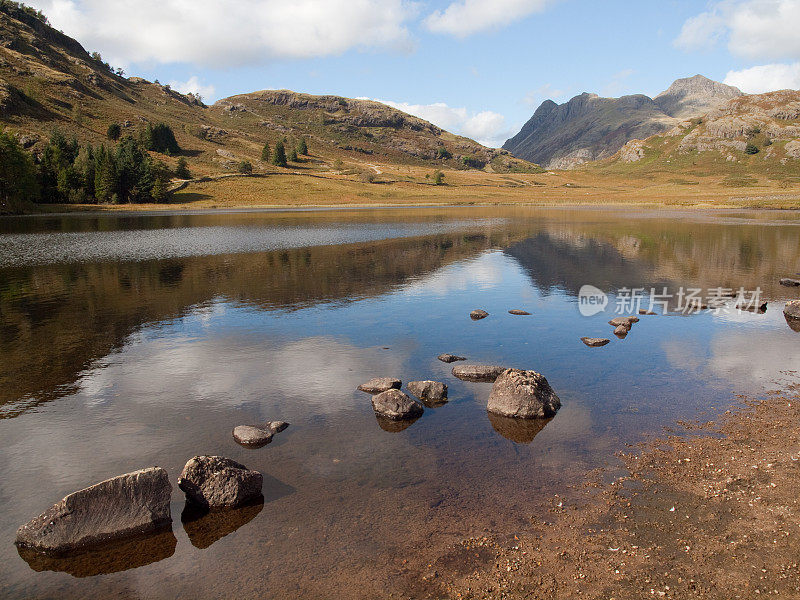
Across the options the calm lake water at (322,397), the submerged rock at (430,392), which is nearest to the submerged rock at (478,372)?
the calm lake water at (322,397)

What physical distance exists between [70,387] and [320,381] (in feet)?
34.5

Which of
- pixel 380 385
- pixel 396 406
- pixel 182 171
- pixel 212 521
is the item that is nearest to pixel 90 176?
pixel 182 171

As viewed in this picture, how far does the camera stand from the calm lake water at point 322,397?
1112 cm

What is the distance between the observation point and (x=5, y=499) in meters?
13.1

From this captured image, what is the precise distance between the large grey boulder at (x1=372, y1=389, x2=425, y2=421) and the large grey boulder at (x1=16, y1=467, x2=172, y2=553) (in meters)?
7.60

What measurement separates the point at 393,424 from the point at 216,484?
6404 millimetres

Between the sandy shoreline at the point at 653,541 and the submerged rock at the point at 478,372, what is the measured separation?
720cm

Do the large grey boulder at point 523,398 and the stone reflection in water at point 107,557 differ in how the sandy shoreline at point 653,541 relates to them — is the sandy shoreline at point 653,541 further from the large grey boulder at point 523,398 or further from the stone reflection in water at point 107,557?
the stone reflection in water at point 107,557

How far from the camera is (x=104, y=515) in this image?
38.9 ft

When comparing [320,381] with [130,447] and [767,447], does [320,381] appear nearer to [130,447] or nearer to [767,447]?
[130,447]

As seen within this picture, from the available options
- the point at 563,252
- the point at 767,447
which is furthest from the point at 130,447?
the point at 563,252

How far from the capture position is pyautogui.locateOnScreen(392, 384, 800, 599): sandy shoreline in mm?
9594

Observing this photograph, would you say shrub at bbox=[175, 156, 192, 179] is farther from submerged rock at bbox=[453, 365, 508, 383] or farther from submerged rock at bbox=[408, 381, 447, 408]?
submerged rock at bbox=[408, 381, 447, 408]

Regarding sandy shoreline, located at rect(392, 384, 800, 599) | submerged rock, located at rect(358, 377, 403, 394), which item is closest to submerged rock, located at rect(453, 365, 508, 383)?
submerged rock, located at rect(358, 377, 403, 394)
